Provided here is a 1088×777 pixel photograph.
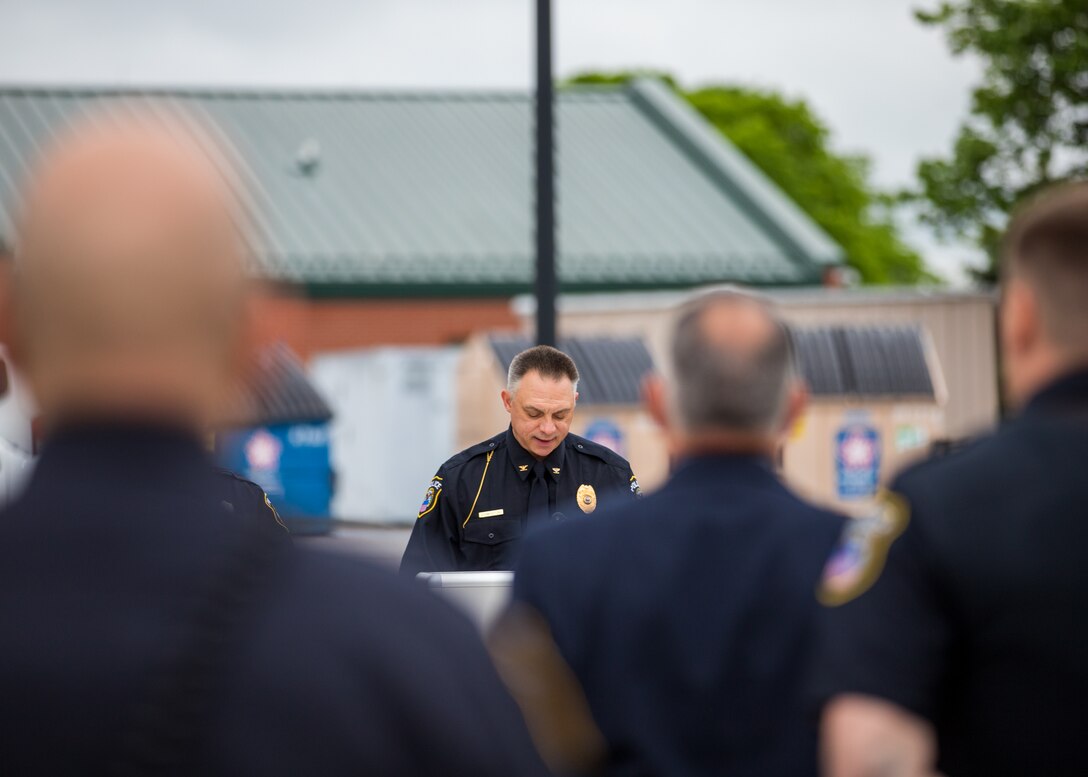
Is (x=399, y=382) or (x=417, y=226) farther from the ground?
(x=417, y=226)

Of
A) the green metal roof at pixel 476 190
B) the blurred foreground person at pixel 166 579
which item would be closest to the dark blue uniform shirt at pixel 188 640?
the blurred foreground person at pixel 166 579

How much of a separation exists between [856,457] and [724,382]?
15.0m

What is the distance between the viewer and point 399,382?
22172 millimetres

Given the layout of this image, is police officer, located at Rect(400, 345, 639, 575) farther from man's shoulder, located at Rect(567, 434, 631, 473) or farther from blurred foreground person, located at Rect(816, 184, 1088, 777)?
blurred foreground person, located at Rect(816, 184, 1088, 777)

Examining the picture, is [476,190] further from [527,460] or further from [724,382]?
[724,382]

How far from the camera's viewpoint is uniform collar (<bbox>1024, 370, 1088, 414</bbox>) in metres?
2.54

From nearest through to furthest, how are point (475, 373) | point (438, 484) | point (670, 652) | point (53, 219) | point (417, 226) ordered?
point (53, 219)
point (670, 652)
point (438, 484)
point (475, 373)
point (417, 226)

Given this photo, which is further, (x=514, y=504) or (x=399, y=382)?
(x=399, y=382)

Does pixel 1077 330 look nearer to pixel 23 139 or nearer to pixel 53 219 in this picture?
pixel 53 219

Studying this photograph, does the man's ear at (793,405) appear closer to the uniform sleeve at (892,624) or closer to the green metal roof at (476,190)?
the uniform sleeve at (892,624)

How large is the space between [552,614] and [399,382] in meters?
19.4

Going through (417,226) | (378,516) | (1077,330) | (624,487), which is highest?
(417,226)

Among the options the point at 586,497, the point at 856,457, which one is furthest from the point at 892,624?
the point at 856,457

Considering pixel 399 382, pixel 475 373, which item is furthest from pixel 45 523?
pixel 399 382
